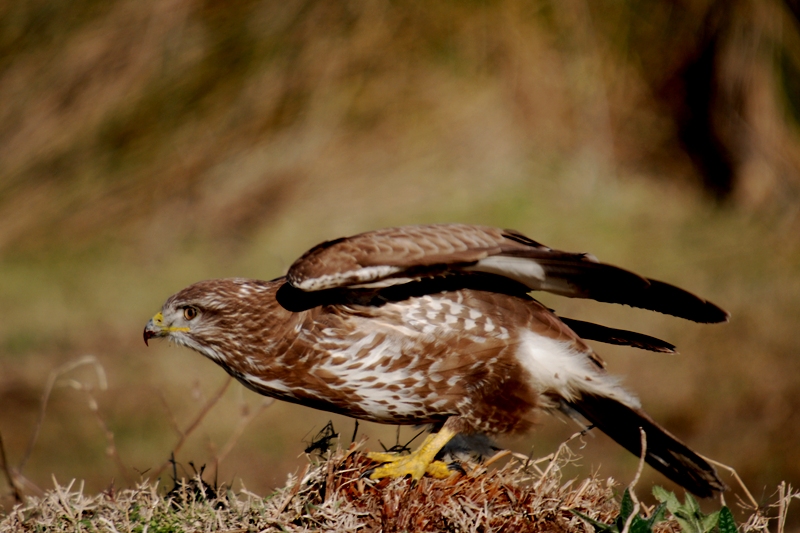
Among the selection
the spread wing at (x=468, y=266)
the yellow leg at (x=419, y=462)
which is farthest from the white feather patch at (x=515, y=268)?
the yellow leg at (x=419, y=462)

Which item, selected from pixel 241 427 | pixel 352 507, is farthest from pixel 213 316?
pixel 352 507

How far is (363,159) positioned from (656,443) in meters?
4.19

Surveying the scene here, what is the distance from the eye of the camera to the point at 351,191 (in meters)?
6.85

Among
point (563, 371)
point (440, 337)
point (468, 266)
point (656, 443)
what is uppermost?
point (468, 266)

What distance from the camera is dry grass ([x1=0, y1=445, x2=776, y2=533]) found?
2.45 metres

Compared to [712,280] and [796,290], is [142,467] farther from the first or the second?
[796,290]

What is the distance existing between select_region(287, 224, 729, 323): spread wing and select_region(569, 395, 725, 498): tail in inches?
21.2

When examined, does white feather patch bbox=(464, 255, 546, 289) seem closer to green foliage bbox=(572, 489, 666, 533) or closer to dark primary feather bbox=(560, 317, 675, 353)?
dark primary feather bbox=(560, 317, 675, 353)

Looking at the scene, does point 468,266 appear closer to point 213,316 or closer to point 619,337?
point 619,337

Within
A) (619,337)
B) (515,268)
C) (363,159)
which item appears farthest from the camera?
(363,159)

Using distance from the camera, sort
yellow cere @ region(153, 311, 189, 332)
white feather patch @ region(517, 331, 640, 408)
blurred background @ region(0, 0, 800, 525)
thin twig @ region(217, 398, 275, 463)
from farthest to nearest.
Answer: blurred background @ region(0, 0, 800, 525)
yellow cere @ region(153, 311, 189, 332)
thin twig @ region(217, 398, 275, 463)
white feather patch @ region(517, 331, 640, 408)

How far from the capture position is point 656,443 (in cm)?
322

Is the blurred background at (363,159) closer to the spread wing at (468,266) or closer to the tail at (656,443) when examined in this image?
the tail at (656,443)

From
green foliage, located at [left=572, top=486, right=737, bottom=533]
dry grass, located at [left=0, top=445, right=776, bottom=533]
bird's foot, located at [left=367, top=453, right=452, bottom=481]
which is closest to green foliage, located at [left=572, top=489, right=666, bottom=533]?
green foliage, located at [left=572, top=486, right=737, bottom=533]
